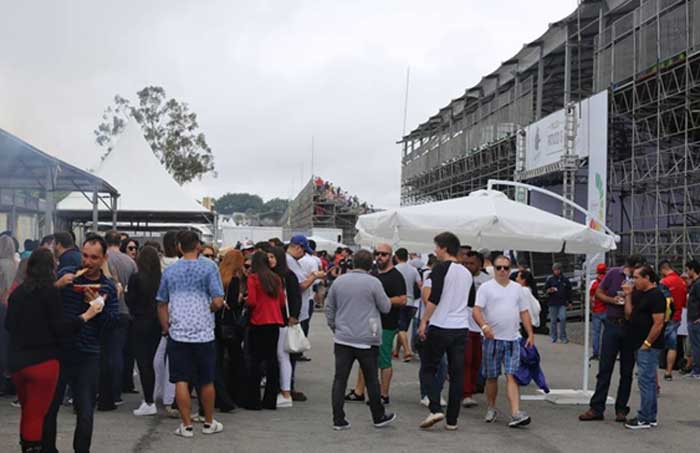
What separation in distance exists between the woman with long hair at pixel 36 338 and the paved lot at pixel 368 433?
138 centimetres

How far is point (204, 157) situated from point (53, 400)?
49.2m

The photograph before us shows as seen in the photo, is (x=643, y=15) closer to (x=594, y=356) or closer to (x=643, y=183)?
(x=643, y=183)

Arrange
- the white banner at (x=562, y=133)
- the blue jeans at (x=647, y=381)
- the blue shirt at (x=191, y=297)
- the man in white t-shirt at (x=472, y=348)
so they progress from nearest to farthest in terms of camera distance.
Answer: the blue shirt at (x=191, y=297) → the blue jeans at (x=647, y=381) → the man in white t-shirt at (x=472, y=348) → the white banner at (x=562, y=133)

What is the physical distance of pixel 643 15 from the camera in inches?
856

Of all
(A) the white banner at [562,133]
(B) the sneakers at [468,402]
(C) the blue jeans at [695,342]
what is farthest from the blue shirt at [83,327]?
(A) the white banner at [562,133]

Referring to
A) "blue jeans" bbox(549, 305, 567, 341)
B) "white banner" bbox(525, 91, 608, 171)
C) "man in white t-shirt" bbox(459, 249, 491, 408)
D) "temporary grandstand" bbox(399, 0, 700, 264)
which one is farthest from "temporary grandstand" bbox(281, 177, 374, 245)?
"man in white t-shirt" bbox(459, 249, 491, 408)

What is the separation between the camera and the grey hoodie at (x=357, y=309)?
8.30 meters

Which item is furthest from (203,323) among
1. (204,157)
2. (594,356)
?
(204,157)

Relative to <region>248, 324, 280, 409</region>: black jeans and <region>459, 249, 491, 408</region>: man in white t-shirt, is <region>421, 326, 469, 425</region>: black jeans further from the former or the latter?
<region>248, 324, 280, 409</region>: black jeans

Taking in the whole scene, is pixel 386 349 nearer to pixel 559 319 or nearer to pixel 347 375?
pixel 347 375

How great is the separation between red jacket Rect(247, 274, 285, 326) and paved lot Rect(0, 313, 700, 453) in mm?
1000

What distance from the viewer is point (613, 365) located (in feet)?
30.3

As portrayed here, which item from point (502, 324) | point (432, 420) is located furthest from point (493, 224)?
point (432, 420)

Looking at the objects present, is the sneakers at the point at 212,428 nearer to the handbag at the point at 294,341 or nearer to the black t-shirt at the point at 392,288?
the handbag at the point at 294,341
